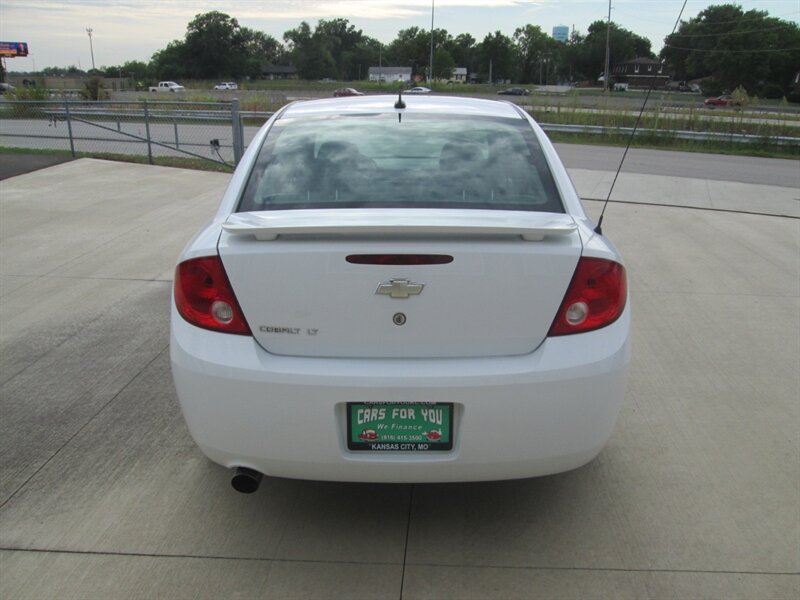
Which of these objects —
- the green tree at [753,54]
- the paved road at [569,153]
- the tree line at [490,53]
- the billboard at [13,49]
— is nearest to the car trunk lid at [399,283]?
→ the paved road at [569,153]

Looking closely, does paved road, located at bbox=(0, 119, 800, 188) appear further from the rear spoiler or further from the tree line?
the tree line

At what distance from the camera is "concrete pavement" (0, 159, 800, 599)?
8.89 ft

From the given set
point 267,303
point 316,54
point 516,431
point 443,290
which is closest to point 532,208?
point 443,290

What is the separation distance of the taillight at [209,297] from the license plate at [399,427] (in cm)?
51

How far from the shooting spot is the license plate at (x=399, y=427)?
8.48ft

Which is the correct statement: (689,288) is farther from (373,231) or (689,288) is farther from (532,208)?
(373,231)

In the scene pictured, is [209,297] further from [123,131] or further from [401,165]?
[123,131]

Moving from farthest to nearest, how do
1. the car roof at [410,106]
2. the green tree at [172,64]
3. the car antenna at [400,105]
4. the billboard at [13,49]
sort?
1. the green tree at [172,64]
2. the billboard at [13,49]
3. the car roof at [410,106]
4. the car antenna at [400,105]

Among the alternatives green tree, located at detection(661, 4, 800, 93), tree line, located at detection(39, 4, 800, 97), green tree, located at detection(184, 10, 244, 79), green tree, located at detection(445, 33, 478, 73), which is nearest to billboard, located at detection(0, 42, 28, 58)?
tree line, located at detection(39, 4, 800, 97)

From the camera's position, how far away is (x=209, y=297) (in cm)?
268

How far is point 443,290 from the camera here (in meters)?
2.54

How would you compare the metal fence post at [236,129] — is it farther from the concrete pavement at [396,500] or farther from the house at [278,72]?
the house at [278,72]

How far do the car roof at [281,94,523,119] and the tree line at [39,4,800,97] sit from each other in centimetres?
7443

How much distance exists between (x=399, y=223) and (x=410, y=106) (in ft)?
4.76
